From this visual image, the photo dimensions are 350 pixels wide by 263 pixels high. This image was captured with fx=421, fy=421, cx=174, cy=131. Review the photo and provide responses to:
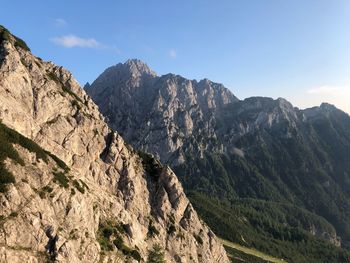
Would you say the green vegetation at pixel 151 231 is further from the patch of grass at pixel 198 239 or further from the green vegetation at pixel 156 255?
the patch of grass at pixel 198 239

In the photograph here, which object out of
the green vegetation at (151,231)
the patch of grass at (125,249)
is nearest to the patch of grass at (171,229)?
the green vegetation at (151,231)

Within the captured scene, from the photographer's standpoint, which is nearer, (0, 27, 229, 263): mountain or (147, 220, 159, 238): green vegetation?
(0, 27, 229, 263): mountain

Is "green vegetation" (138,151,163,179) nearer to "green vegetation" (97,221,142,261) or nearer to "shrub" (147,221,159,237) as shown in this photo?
"shrub" (147,221,159,237)

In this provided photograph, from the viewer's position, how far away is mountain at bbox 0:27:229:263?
90.4 metres

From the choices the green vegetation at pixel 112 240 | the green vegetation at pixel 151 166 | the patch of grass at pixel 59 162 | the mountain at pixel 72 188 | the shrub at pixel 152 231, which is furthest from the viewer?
the green vegetation at pixel 151 166

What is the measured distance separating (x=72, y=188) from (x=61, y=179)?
3605 millimetres

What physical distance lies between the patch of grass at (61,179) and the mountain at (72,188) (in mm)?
343

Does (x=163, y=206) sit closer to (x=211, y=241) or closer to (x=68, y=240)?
(x=211, y=241)

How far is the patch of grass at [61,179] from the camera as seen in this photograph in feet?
343

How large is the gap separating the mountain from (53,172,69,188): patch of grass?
13.5 inches

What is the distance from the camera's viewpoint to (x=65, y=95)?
139m

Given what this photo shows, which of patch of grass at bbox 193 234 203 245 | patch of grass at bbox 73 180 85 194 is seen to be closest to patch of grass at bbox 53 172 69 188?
patch of grass at bbox 73 180 85 194

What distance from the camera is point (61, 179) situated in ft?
349

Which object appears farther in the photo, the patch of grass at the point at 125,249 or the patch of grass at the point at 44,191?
the patch of grass at the point at 125,249
